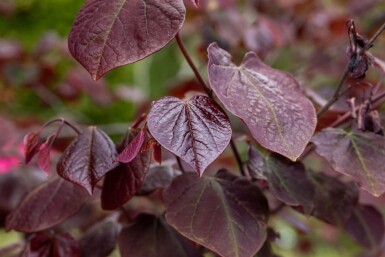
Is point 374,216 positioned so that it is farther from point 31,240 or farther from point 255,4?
point 255,4

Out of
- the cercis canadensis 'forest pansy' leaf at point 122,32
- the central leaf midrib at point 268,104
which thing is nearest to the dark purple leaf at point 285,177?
the central leaf midrib at point 268,104

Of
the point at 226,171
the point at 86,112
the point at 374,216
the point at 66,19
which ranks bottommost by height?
the point at 86,112

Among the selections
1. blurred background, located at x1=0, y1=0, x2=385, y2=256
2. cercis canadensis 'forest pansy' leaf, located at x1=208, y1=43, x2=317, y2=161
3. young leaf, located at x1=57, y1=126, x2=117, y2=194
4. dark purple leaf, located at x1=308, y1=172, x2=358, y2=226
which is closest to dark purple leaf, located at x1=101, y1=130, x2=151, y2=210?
young leaf, located at x1=57, y1=126, x2=117, y2=194

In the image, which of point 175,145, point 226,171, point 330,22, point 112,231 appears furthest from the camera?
point 330,22

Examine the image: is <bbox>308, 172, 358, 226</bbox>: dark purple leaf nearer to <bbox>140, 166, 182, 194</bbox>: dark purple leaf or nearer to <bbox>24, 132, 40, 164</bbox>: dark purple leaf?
<bbox>140, 166, 182, 194</bbox>: dark purple leaf

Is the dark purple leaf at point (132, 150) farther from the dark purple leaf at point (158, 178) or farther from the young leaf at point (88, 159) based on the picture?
the dark purple leaf at point (158, 178)

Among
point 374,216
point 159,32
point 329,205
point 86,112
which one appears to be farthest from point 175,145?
point 86,112
